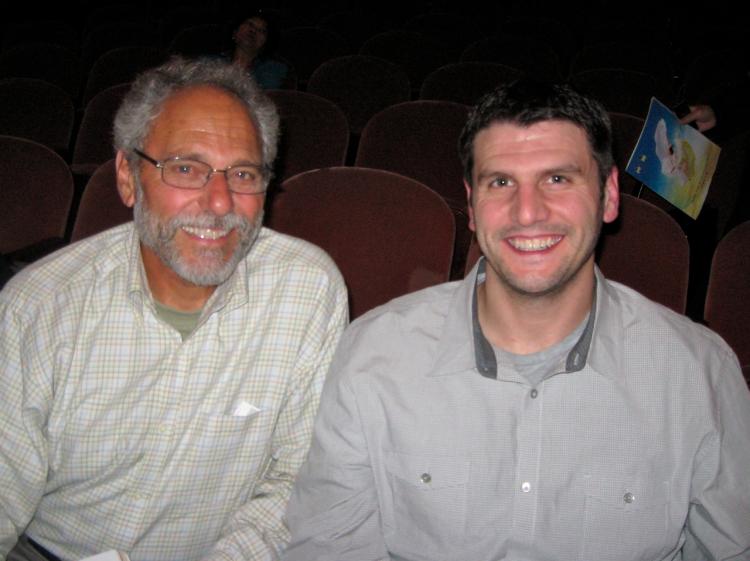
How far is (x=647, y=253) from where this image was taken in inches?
72.9

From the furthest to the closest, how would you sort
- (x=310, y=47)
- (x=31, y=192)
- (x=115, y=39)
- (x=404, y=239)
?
(x=115, y=39)
(x=310, y=47)
(x=31, y=192)
(x=404, y=239)

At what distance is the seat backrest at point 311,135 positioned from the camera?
2.93 meters

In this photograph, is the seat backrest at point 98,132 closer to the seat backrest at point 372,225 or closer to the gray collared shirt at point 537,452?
the seat backrest at point 372,225

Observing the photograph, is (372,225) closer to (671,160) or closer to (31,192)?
(671,160)

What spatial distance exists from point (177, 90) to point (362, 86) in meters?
2.40

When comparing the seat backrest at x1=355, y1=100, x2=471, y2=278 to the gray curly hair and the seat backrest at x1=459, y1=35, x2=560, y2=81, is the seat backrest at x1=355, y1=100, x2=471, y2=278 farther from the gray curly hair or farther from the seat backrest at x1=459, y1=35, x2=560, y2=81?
the seat backrest at x1=459, y1=35, x2=560, y2=81

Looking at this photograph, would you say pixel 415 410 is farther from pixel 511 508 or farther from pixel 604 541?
pixel 604 541

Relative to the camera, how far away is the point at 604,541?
1.29m

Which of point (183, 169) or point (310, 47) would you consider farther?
point (310, 47)

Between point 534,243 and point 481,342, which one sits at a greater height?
point 534,243

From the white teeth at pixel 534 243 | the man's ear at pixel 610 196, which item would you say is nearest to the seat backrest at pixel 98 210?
the white teeth at pixel 534 243

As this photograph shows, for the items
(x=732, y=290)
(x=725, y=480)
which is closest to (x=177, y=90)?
(x=725, y=480)

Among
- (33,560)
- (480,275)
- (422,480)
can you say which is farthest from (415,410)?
(33,560)

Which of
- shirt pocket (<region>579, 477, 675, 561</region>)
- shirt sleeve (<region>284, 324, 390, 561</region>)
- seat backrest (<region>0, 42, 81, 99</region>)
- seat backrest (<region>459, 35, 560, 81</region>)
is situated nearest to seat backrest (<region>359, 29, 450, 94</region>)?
seat backrest (<region>459, 35, 560, 81</region>)
